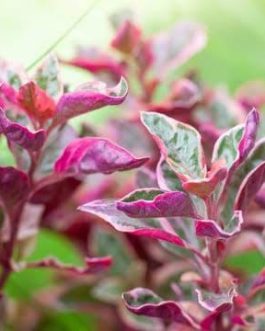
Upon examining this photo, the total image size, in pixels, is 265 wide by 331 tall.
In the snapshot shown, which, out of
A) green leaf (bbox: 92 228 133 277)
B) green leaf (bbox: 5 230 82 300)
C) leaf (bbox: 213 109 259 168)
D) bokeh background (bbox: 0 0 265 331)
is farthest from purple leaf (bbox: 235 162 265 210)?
bokeh background (bbox: 0 0 265 331)

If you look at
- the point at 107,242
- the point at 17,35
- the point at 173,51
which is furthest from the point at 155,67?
the point at 17,35

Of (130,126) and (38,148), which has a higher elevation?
(38,148)

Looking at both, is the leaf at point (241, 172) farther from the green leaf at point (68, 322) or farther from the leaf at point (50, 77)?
the green leaf at point (68, 322)

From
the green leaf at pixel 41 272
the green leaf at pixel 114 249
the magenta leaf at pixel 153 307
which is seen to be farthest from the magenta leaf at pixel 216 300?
the green leaf at pixel 41 272

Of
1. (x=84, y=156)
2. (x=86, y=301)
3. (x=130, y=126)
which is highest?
(x=84, y=156)

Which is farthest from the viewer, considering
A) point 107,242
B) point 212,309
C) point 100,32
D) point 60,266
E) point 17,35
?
point 100,32

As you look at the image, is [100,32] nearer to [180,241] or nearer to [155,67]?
[155,67]
